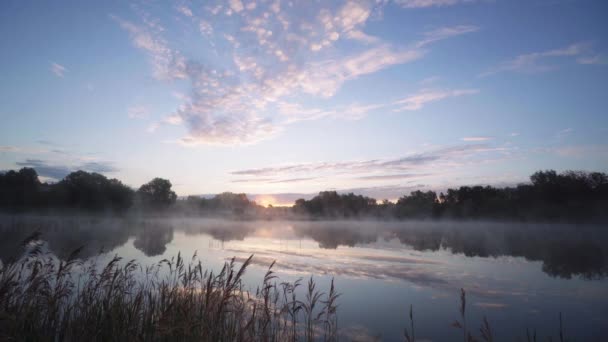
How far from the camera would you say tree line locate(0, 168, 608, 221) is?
5881 cm

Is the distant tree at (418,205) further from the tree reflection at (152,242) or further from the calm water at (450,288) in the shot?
the tree reflection at (152,242)

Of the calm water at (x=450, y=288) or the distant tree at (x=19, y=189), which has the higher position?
the distant tree at (x=19, y=189)

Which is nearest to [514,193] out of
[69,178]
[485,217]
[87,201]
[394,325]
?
[485,217]

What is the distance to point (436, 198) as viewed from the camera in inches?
3755

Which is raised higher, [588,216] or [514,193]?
[514,193]

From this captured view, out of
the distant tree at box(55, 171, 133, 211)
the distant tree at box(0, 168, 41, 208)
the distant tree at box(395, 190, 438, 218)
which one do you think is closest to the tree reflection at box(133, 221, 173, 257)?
the distant tree at box(55, 171, 133, 211)

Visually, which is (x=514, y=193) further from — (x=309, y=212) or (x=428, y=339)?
(x=428, y=339)

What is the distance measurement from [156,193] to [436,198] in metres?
89.5

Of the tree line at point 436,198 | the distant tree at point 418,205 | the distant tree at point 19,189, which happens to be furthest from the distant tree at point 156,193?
the distant tree at point 418,205

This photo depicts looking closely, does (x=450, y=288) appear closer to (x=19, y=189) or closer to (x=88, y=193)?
(x=88, y=193)

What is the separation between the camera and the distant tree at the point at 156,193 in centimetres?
9731

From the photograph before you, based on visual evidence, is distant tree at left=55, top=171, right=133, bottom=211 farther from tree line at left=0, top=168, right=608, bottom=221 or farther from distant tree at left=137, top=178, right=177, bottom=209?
distant tree at left=137, top=178, right=177, bottom=209

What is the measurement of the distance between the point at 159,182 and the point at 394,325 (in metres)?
105

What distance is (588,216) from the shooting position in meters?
55.9
